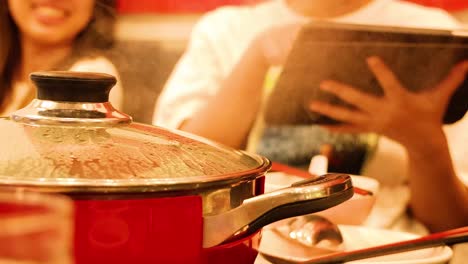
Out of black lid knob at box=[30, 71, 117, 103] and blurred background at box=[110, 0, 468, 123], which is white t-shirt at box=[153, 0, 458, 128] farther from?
black lid knob at box=[30, 71, 117, 103]

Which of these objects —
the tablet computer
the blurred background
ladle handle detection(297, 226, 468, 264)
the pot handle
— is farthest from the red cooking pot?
the blurred background

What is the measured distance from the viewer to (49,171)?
0.52 meters

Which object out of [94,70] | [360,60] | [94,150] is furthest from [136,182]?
[94,70]

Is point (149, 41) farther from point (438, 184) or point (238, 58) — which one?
point (438, 184)

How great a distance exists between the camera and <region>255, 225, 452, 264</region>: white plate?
0.73 m

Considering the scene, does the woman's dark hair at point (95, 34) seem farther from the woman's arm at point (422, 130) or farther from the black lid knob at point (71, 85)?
the black lid knob at point (71, 85)

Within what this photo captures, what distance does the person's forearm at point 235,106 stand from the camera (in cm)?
121

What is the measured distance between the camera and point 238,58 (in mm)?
1232

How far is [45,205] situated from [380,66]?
33.8 inches

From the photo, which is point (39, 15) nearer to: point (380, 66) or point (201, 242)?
point (380, 66)

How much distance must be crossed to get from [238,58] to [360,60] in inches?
10.4

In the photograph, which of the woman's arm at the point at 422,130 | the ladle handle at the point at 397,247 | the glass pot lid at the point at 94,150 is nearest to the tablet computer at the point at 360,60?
the woman's arm at the point at 422,130

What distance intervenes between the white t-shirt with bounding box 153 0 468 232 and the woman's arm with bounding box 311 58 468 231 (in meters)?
0.04

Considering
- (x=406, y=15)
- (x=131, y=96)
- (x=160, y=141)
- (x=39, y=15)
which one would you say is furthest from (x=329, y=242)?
(x=39, y=15)
